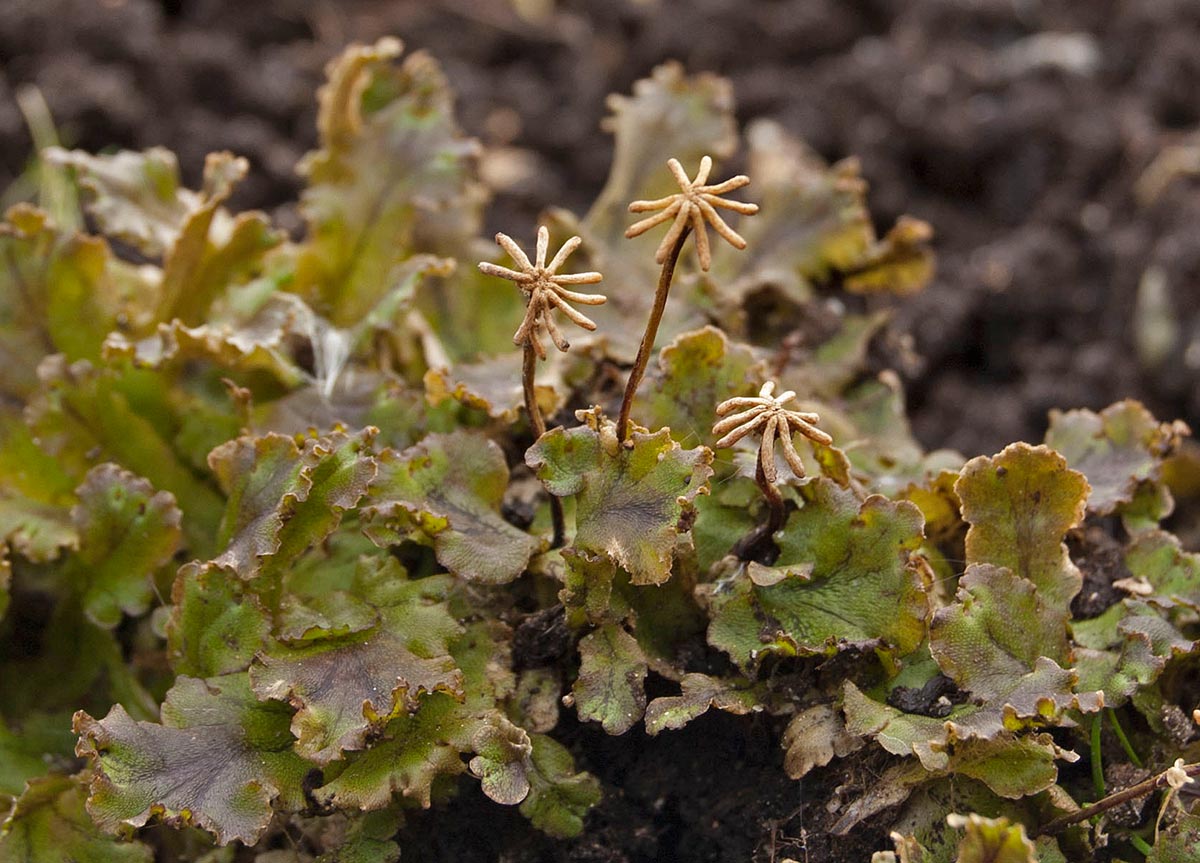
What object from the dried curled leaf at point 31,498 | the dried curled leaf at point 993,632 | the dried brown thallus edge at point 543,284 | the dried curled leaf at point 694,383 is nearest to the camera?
the dried brown thallus edge at point 543,284

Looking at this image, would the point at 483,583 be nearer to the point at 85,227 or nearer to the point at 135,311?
the point at 135,311

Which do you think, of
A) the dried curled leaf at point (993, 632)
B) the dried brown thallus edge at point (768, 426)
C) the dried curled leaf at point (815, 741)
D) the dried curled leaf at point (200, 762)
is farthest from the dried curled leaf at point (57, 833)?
the dried curled leaf at point (993, 632)

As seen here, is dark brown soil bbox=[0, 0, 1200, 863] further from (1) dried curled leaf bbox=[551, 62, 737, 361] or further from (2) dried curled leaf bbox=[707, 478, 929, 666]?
(2) dried curled leaf bbox=[707, 478, 929, 666]

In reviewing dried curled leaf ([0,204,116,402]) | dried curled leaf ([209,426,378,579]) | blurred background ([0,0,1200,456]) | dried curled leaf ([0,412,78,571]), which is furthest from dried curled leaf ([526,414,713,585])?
blurred background ([0,0,1200,456])

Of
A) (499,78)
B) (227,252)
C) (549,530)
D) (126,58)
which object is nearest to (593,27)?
(499,78)

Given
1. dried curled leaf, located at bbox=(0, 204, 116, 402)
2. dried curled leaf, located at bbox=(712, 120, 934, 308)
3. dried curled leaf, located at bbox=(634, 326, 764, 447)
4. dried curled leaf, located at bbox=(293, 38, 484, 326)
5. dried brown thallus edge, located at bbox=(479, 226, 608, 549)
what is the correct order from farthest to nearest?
dried curled leaf, located at bbox=(712, 120, 934, 308), dried curled leaf, located at bbox=(293, 38, 484, 326), dried curled leaf, located at bbox=(0, 204, 116, 402), dried curled leaf, located at bbox=(634, 326, 764, 447), dried brown thallus edge, located at bbox=(479, 226, 608, 549)

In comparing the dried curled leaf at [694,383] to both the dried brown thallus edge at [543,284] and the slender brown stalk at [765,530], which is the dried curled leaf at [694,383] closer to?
the slender brown stalk at [765,530]
